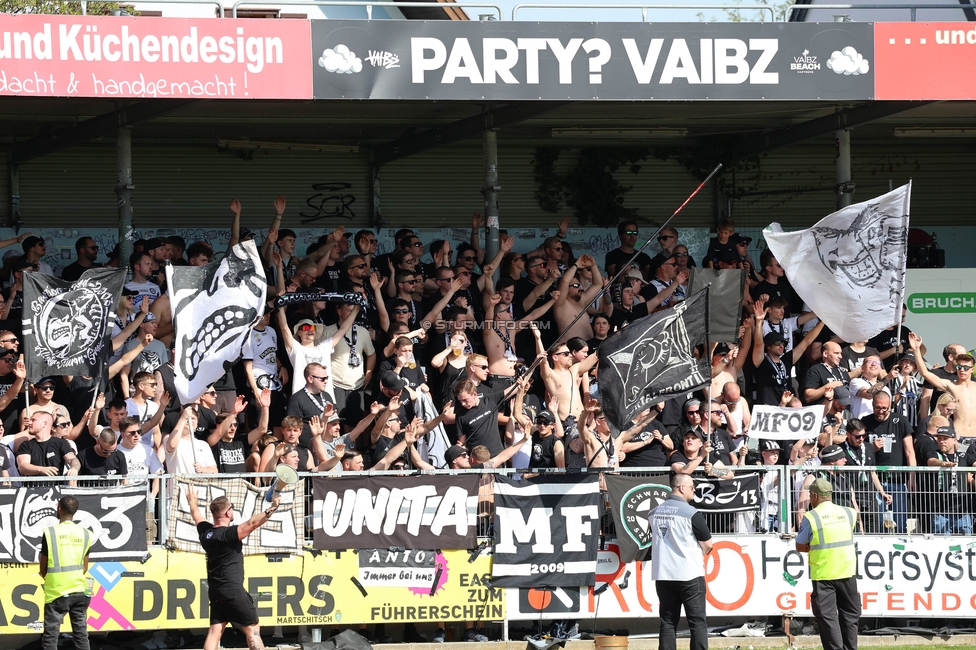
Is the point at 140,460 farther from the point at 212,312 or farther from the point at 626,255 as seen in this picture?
the point at 626,255

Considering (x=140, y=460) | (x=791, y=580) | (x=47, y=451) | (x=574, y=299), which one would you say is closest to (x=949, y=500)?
(x=791, y=580)

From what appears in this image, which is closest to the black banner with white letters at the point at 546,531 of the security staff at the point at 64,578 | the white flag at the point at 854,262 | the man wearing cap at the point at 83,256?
the white flag at the point at 854,262

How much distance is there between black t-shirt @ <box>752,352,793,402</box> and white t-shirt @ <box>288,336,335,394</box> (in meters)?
5.03

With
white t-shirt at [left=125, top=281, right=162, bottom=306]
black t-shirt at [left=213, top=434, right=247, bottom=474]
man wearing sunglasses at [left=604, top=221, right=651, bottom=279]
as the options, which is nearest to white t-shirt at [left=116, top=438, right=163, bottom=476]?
black t-shirt at [left=213, top=434, right=247, bottom=474]

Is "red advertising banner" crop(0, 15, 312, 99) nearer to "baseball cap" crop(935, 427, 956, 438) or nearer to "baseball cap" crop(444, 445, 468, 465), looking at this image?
"baseball cap" crop(444, 445, 468, 465)

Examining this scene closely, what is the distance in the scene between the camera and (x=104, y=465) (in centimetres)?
1230

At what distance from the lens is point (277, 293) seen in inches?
587

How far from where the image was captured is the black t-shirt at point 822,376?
1480 cm

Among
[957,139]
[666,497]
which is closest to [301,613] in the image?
[666,497]

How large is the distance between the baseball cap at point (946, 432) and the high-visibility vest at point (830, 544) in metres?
2.66

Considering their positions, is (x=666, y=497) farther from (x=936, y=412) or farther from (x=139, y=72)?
(x=139, y=72)

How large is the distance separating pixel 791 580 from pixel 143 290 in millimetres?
7871

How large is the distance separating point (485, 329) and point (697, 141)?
266 inches

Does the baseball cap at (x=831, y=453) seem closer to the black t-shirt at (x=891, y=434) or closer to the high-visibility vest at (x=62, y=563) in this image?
the black t-shirt at (x=891, y=434)
